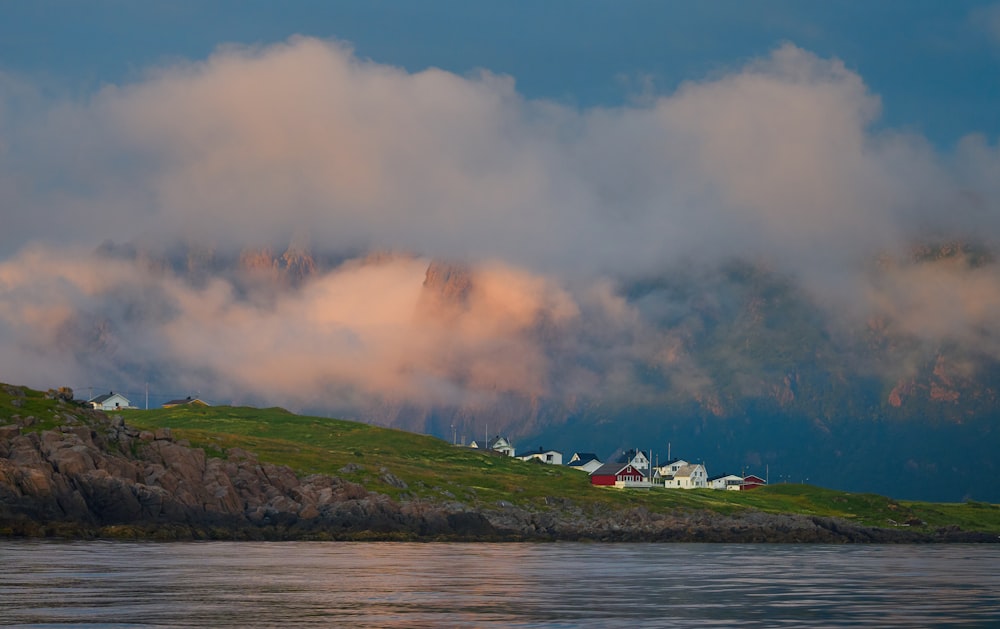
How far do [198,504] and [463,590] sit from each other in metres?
91.4

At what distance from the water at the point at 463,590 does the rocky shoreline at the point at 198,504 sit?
21056 millimetres

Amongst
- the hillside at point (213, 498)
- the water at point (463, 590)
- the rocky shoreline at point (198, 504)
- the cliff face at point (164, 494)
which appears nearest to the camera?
the water at point (463, 590)

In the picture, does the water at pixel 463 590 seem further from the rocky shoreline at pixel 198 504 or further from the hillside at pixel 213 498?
the hillside at pixel 213 498

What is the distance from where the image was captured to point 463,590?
7119 cm

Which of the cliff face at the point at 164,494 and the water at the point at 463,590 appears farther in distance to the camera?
the cliff face at the point at 164,494

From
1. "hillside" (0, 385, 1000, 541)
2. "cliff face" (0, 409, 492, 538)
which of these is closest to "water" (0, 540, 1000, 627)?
"cliff face" (0, 409, 492, 538)

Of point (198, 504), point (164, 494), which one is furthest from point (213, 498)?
point (164, 494)

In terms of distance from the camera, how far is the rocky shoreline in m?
141

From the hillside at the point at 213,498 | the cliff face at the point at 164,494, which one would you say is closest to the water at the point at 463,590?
the cliff face at the point at 164,494

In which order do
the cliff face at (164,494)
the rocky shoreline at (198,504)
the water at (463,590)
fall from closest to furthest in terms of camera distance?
the water at (463,590)
the cliff face at (164,494)
the rocky shoreline at (198,504)

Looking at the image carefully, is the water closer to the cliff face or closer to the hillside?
the cliff face

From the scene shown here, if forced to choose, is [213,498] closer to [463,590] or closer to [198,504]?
[198,504]

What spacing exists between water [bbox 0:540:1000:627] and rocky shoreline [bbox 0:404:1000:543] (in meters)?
21.1

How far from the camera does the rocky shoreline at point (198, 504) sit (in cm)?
14062
